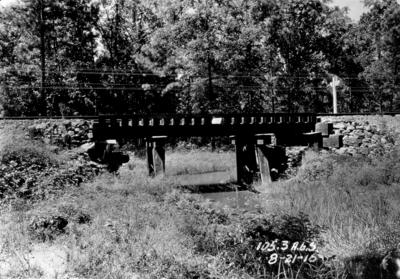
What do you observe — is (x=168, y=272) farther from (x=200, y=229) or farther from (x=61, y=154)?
(x=61, y=154)

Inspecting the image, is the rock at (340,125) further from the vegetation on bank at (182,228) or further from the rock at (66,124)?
the rock at (66,124)

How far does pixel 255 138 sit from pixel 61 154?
716 centimetres

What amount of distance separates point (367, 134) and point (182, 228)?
12374 mm

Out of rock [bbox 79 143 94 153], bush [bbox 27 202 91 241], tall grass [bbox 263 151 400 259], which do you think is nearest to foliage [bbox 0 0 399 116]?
rock [bbox 79 143 94 153]

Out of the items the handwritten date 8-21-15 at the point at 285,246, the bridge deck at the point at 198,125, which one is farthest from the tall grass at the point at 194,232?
the bridge deck at the point at 198,125

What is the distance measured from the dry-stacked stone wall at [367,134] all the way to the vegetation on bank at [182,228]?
15.4 feet

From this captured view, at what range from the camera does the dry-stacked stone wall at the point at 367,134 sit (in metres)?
15.6

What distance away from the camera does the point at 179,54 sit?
23.7 meters

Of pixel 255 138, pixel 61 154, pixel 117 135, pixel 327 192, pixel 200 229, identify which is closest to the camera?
pixel 200 229

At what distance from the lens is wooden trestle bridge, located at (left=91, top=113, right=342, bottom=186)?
1389cm

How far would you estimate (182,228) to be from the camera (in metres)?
6.32

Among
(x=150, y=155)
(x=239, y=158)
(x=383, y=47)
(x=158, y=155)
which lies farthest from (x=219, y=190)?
(x=383, y=47)

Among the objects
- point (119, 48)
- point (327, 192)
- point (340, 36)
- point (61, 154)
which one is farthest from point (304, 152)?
point (119, 48)

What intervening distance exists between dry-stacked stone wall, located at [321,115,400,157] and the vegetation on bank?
15.4 feet
